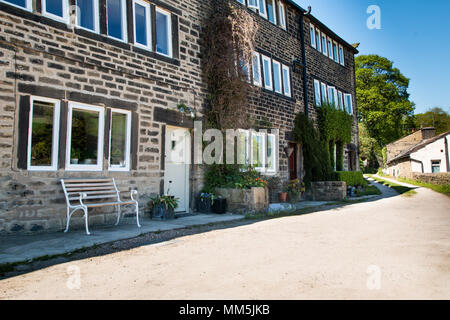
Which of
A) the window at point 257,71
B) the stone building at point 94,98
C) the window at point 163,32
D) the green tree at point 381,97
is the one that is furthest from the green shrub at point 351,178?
the green tree at point 381,97

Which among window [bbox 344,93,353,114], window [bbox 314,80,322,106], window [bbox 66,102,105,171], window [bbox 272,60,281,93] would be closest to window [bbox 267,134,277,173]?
window [bbox 272,60,281,93]

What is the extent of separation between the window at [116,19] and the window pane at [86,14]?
39 centimetres

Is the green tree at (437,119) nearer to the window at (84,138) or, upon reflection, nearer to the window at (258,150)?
the window at (258,150)

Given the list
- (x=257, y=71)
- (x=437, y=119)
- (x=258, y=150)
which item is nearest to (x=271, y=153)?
(x=258, y=150)

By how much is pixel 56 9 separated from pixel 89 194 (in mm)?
3794

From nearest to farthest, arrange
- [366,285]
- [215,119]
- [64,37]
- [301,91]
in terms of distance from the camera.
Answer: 1. [366,285]
2. [64,37]
3. [215,119]
4. [301,91]

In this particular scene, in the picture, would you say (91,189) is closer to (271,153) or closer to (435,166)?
(271,153)

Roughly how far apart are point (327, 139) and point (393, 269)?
13110 mm

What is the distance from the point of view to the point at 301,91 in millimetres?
15086

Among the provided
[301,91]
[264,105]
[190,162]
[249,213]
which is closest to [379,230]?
[249,213]

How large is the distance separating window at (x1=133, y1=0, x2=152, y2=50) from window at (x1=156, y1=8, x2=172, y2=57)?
0.34 meters

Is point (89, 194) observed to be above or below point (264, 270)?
above

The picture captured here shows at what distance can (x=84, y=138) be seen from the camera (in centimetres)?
724

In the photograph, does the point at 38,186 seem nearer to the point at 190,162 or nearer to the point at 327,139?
the point at 190,162
